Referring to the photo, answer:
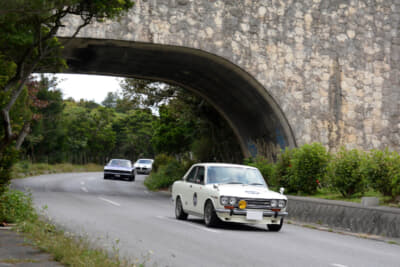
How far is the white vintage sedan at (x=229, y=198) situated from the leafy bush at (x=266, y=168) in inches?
213

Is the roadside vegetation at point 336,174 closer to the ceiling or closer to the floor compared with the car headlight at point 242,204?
closer to the ceiling

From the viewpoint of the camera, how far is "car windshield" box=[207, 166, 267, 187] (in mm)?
14211

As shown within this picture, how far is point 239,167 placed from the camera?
48.7 ft

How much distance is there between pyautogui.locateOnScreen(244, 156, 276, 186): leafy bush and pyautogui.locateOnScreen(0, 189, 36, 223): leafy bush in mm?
9857

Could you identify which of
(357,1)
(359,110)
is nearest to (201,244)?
(359,110)

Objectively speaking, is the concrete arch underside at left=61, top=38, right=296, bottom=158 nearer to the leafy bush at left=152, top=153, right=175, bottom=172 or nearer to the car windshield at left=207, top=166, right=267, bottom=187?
the car windshield at left=207, top=166, right=267, bottom=187

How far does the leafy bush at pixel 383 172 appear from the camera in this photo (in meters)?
14.6

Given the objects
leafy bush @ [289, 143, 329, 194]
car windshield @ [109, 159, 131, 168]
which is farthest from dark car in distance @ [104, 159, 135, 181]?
leafy bush @ [289, 143, 329, 194]

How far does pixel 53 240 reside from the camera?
343 inches

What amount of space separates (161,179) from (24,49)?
22.3 meters

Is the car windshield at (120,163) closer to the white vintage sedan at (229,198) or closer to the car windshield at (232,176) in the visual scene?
the white vintage sedan at (229,198)

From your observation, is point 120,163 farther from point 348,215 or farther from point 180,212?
point 348,215

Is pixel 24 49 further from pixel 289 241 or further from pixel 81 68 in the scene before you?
pixel 81 68

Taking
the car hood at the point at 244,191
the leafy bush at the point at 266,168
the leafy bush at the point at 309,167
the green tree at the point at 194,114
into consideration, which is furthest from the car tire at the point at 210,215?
the green tree at the point at 194,114
